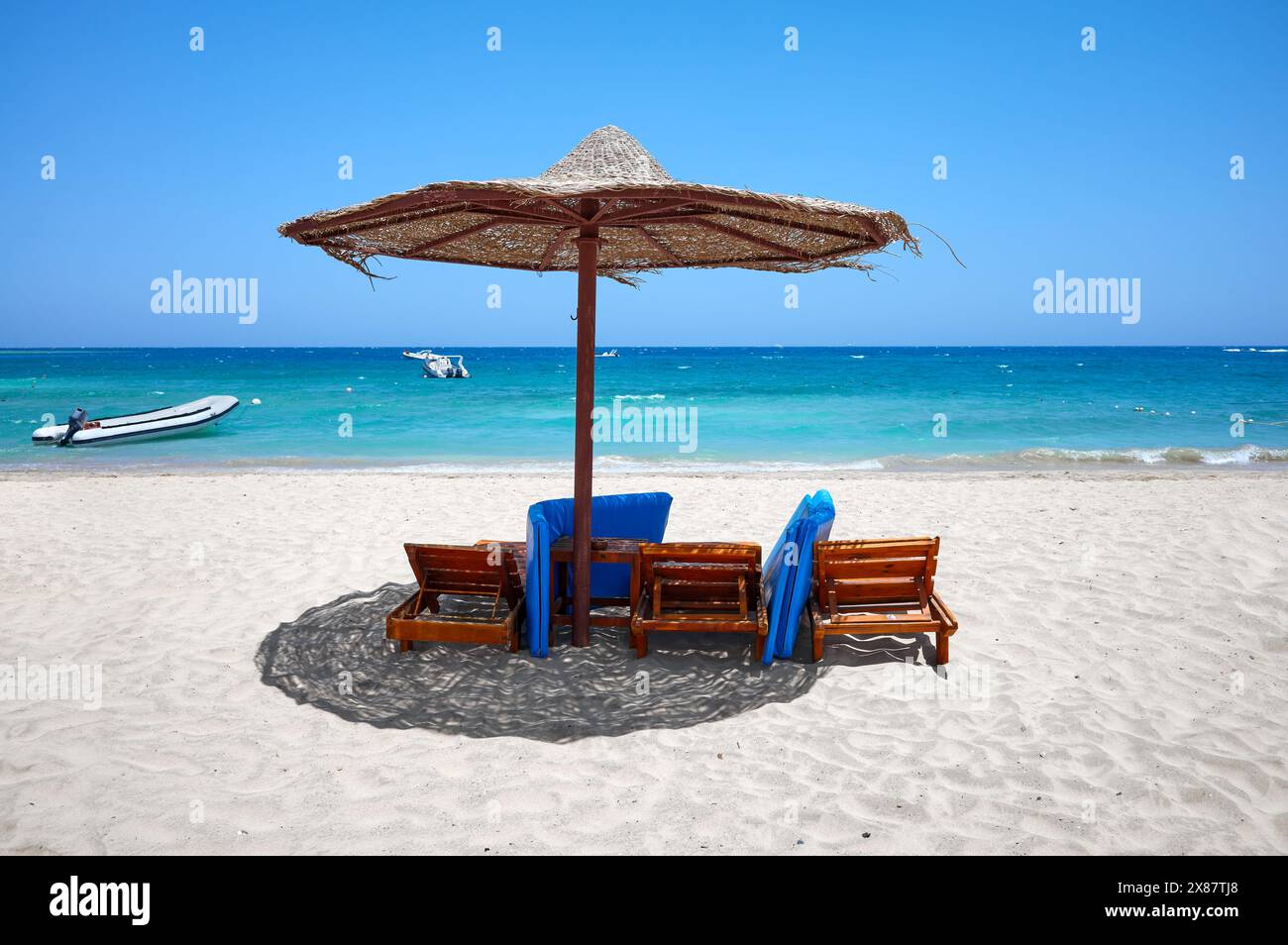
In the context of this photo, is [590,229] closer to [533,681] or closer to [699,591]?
[699,591]

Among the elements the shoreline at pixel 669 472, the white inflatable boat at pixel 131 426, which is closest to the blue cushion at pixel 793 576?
the shoreline at pixel 669 472

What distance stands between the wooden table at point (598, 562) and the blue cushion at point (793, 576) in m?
0.78

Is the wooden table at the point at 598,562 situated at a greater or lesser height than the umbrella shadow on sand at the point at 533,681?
greater

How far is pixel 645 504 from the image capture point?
508 centimetres

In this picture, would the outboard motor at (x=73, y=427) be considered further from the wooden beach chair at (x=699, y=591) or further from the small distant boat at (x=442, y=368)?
the small distant boat at (x=442, y=368)

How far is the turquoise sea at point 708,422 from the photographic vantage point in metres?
15.7

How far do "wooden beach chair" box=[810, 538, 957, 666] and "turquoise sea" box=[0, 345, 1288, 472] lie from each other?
404 inches

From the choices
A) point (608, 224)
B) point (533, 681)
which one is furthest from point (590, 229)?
point (533, 681)

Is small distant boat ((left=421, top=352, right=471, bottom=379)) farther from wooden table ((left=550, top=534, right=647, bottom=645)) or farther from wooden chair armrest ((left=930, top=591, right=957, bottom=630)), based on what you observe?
wooden chair armrest ((left=930, top=591, right=957, bottom=630))

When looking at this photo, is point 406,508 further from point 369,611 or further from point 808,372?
point 808,372

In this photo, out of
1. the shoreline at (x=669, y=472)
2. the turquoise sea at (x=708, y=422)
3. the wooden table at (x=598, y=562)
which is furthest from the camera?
the turquoise sea at (x=708, y=422)

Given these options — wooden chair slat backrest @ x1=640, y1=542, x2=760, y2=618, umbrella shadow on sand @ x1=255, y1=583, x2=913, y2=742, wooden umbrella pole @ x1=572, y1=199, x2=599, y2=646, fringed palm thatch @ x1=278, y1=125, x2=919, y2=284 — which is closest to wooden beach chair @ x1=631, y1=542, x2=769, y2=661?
wooden chair slat backrest @ x1=640, y1=542, x2=760, y2=618

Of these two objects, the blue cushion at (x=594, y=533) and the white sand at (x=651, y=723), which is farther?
the blue cushion at (x=594, y=533)
